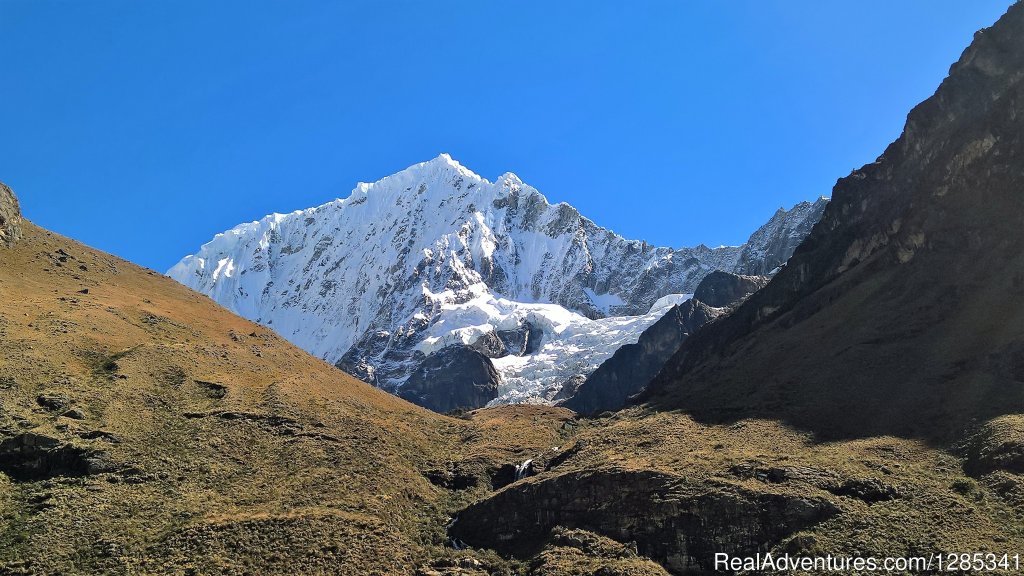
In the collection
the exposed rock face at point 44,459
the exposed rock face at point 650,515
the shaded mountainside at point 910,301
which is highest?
the shaded mountainside at point 910,301

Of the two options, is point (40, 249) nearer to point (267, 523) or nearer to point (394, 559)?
point (267, 523)

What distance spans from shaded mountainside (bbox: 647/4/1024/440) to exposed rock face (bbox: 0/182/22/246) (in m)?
90.8

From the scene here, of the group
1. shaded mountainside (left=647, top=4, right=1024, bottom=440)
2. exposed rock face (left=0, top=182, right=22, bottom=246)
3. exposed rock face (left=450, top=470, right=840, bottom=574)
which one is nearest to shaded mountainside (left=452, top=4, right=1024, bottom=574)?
exposed rock face (left=450, top=470, right=840, bottom=574)

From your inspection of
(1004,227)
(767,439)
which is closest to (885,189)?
(1004,227)

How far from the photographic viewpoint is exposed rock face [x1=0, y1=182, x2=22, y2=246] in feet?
362

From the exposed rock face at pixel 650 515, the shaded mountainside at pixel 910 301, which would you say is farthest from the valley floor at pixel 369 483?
the shaded mountainside at pixel 910 301

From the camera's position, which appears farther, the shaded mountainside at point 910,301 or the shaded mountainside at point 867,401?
the shaded mountainside at point 910,301

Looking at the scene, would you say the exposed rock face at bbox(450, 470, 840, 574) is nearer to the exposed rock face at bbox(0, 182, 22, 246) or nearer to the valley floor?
the valley floor

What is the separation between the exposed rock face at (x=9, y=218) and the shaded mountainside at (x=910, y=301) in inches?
3576

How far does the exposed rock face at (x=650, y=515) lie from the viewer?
2354 inches

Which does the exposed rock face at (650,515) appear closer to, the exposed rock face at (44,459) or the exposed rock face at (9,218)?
the exposed rock face at (44,459)

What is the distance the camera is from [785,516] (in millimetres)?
59594

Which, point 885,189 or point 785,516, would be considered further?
point 885,189

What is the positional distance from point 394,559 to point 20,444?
3184 cm
